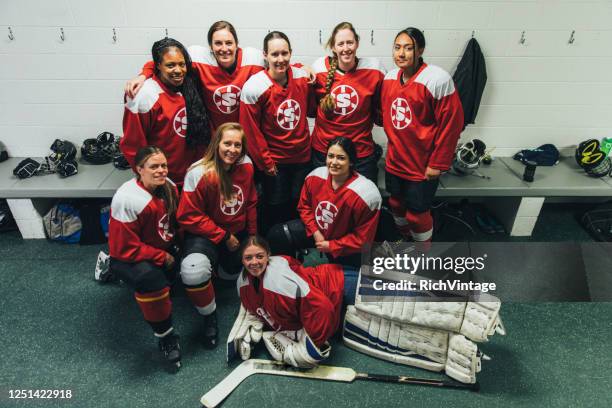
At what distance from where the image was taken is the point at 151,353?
2.25m

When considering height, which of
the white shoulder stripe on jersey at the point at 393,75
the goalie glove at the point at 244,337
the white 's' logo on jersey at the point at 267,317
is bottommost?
the goalie glove at the point at 244,337

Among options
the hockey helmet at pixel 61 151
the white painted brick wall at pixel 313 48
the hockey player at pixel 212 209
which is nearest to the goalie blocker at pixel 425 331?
the hockey player at pixel 212 209

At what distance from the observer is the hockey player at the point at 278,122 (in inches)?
88.3

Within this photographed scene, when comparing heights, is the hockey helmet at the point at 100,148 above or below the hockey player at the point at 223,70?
below

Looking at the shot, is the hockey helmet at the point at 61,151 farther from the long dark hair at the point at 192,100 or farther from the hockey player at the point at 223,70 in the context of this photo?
the long dark hair at the point at 192,100

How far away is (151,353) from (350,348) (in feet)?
3.42

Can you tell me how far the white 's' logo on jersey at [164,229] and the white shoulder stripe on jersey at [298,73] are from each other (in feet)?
3.34

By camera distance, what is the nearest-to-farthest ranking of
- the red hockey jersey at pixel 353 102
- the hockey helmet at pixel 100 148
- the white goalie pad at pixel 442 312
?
the white goalie pad at pixel 442 312, the red hockey jersey at pixel 353 102, the hockey helmet at pixel 100 148

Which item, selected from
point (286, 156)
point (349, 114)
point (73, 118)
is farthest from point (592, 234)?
point (73, 118)

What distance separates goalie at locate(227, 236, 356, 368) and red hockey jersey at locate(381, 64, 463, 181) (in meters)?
0.75

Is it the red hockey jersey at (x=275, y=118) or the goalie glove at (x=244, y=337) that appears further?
the red hockey jersey at (x=275, y=118)

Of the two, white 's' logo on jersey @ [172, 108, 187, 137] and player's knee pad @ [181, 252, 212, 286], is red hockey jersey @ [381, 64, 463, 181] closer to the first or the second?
white 's' logo on jersey @ [172, 108, 187, 137]

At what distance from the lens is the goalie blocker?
1.93 meters

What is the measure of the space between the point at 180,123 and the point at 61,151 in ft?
4.74
